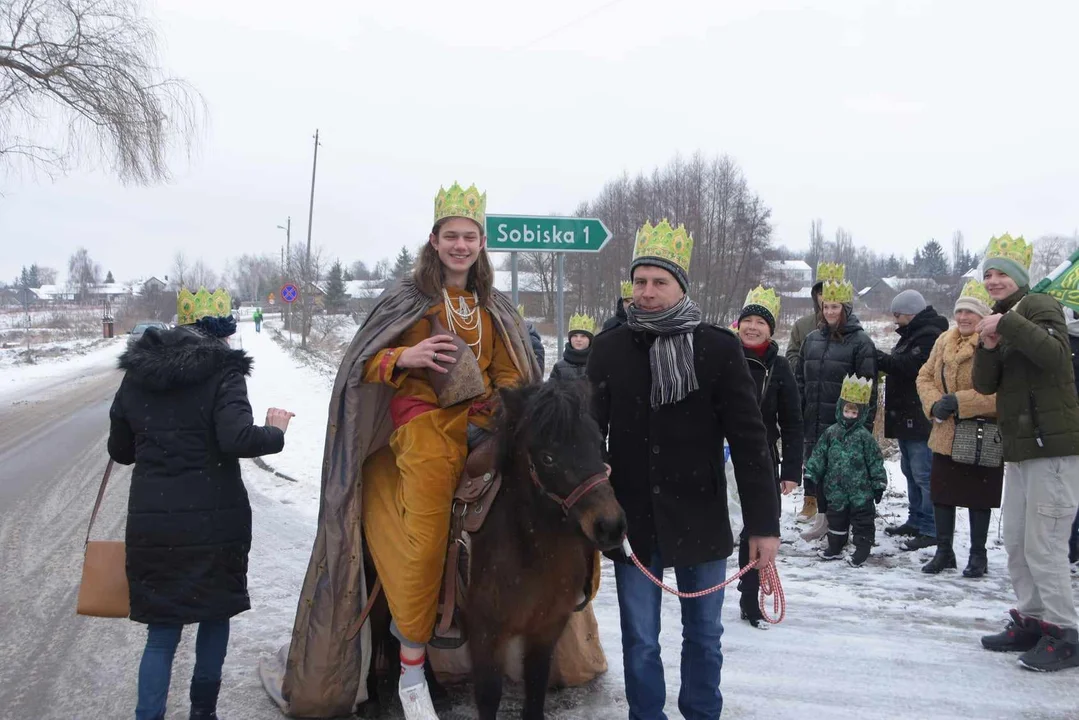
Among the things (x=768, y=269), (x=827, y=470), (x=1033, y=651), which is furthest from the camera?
(x=768, y=269)

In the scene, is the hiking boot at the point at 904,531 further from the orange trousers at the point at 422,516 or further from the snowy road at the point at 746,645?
the orange trousers at the point at 422,516

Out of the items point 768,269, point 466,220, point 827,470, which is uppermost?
point 768,269

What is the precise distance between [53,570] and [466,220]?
470cm

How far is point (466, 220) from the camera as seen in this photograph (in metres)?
3.55

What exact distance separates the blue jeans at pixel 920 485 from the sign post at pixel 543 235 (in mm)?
3383

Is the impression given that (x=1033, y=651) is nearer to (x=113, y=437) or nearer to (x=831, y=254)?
(x=113, y=437)

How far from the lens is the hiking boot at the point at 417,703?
10.8 ft

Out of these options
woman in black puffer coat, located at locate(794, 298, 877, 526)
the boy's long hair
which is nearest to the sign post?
woman in black puffer coat, located at locate(794, 298, 877, 526)

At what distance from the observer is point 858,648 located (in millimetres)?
4387

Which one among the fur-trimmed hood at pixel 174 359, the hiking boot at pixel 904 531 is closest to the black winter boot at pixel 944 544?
the hiking boot at pixel 904 531

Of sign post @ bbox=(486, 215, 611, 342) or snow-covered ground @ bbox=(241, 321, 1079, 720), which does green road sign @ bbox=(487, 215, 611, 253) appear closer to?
sign post @ bbox=(486, 215, 611, 342)

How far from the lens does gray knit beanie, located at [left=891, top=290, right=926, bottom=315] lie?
677cm

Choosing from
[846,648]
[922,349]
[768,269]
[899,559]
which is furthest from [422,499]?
[768,269]

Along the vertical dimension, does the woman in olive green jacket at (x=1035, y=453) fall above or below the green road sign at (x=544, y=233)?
below
